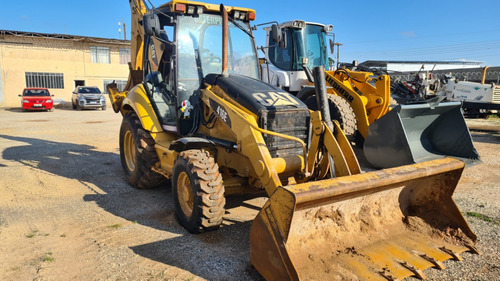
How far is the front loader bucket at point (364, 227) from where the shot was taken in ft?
9.88

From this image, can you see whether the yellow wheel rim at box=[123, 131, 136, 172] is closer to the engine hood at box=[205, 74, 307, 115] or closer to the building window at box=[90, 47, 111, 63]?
the engine hood at box=[205, 74, 307, 115]

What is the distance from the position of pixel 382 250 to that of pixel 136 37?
5.75 meters

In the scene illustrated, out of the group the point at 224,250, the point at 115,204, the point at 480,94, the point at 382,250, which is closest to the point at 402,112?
the point at 382,250

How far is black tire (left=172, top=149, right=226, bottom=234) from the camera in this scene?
12.6 ft

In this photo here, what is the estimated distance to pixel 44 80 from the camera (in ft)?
88.5

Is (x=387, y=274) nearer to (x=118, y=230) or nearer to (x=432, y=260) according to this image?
(x=432, y=260)

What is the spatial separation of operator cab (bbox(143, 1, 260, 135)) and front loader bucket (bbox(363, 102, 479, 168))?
221cm

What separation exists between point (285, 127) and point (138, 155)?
2.55 metres

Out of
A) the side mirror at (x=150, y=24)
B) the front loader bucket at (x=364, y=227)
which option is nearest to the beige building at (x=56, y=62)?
the side mirror at (x=150, y=24)

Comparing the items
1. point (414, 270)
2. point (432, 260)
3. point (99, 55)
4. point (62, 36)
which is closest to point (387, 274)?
point (414, 270)

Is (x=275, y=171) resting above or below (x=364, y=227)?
above

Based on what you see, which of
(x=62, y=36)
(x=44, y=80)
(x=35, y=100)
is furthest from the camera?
(x=62, y=36)

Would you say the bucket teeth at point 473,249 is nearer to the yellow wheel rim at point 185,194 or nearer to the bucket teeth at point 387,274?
the bucket teeth at point 387,274

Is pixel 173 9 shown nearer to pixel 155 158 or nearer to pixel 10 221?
pixel 155 158
